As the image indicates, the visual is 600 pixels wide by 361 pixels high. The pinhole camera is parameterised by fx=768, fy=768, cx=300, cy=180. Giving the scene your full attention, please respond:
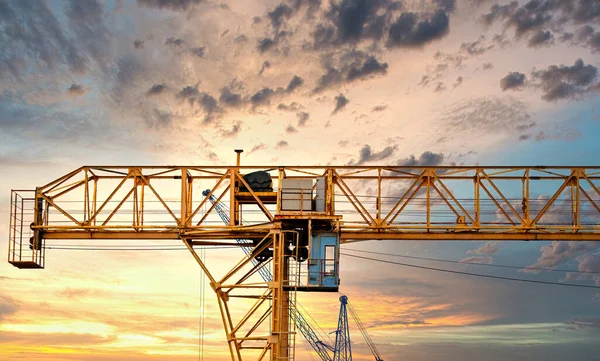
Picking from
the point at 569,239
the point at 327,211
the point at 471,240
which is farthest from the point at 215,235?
the point at 569,239

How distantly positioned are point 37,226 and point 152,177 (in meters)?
6.40

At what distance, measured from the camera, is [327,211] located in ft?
124

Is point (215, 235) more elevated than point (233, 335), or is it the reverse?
point (215, 235)

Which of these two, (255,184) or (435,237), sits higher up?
(255,184)

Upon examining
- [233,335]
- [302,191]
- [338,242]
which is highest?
[302,191]

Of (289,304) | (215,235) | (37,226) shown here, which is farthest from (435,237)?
(37,226)

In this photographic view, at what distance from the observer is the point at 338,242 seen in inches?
1469

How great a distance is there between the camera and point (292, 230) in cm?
3781

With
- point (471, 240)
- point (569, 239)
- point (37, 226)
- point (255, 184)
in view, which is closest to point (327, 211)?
point (255, 184)

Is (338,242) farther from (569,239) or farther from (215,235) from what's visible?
(569,239)

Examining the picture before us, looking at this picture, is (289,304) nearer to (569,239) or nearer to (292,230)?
(292,230)

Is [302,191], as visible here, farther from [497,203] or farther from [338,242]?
[497,203]

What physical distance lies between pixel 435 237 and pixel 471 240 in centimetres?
187

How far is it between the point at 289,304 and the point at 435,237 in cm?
790
